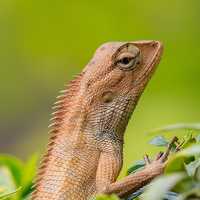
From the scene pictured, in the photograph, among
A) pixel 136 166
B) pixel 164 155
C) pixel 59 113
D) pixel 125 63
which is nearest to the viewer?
pixel 136 166

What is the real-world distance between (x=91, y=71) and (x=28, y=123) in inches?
298

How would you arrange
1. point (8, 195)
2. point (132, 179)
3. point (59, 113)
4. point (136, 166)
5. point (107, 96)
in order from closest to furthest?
1. point (8, 195)
2. point (136, 166)
3. point (132, 179)
4. point (59, 113)
5. point (107, 96)

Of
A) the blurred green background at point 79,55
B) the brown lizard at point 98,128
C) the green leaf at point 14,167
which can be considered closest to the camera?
the green leaf at point 14,167

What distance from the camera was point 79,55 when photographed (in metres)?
9.98

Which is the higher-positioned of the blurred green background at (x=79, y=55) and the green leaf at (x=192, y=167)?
the blurred green background at (x=79, y=55)

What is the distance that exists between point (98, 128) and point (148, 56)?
0.68 meters

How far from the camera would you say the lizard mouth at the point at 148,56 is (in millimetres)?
5621

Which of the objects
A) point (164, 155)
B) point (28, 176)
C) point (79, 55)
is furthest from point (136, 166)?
point (79, 55)

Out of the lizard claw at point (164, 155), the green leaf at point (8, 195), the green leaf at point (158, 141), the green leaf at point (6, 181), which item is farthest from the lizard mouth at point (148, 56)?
the green leaf at point (8, 195)

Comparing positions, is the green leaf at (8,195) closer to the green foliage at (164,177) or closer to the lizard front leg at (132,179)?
the green foliage at (164,177)

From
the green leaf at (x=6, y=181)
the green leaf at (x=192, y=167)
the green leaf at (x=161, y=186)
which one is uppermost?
the green leaf at (x=6, y=181)

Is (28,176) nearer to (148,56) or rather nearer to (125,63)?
(125,63)

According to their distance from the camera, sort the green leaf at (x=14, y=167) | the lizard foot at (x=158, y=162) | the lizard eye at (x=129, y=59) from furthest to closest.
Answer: the lizard eye at (x=129, y=59)
the green leaf at (x=14, y=167)
the lizard foot at (x=158, y=162)

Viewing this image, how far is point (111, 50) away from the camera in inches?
218
